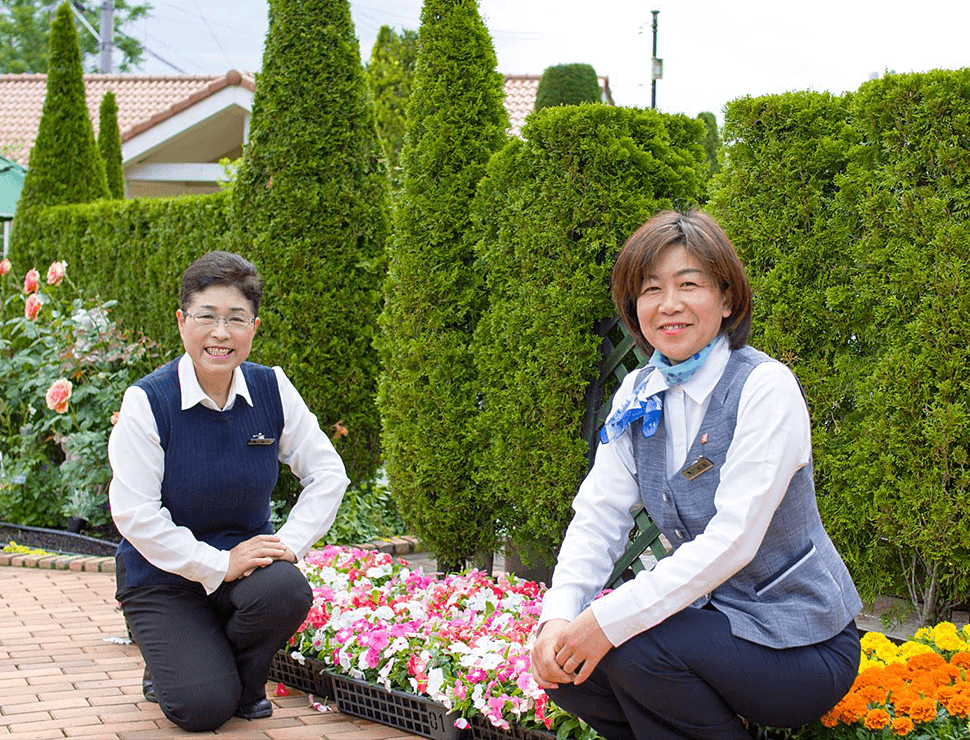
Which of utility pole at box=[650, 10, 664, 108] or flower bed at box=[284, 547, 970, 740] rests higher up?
utility pole at box=[650, 10, 664, 108]

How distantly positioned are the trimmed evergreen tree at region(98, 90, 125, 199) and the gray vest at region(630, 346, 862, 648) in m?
13.1

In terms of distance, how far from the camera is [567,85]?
58.9 ft

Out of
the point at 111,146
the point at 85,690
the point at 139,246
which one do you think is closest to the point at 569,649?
the point at 85,690

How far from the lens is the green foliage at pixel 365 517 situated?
6250 mm

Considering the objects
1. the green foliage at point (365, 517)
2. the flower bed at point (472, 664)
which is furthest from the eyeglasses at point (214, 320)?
the green foliage at point (365, 517)

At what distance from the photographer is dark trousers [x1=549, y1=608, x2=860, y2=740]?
2.27 m

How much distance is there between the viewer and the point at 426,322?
466cm

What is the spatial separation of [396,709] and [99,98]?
825 inches

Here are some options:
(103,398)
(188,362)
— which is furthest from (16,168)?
(188,362)

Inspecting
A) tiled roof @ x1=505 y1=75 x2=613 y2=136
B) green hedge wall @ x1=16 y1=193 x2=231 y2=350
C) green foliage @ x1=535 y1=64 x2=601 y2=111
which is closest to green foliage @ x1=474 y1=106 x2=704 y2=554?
green hedge wall @ x1=16 y1=193 x2=231 y2=350

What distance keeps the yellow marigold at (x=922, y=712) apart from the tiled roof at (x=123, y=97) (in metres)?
17.3

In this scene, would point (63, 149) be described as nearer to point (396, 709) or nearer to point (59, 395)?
point (59, 395)

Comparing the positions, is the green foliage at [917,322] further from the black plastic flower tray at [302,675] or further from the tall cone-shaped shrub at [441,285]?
the black plastic flower tray at [302,675]

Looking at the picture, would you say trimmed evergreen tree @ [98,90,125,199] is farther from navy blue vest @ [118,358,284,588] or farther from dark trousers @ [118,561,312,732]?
dark trousers @ [118,561,312,732]
